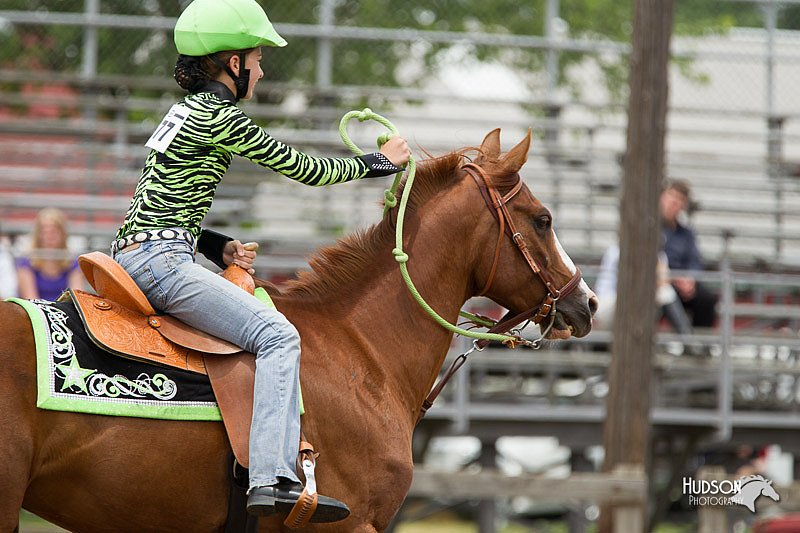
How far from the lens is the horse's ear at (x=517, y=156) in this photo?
465cm

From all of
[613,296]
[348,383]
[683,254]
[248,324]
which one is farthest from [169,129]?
[683,254]

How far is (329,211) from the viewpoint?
1255 cm

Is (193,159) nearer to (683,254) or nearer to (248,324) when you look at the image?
(248,324)

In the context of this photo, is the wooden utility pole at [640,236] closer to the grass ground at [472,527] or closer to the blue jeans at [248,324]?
the blue jeans at [248,324]

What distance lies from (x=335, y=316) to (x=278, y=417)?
0.65 m

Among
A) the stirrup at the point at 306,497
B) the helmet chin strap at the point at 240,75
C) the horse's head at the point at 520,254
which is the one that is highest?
the helmet chin strap at the point at 240,75

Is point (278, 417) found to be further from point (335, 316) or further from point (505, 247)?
point (505, 247)

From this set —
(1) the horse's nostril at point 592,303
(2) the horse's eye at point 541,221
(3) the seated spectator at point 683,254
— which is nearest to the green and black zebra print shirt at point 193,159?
(2) the horse's eye at point 541,221

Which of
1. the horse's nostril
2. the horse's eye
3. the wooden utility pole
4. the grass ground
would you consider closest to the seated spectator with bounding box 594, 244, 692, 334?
the wooden utility pole

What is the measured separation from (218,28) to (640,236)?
4.70 m

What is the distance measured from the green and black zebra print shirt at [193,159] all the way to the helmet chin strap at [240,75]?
0.39ft

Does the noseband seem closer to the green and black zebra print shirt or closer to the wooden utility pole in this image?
the green and black zebra print shirt

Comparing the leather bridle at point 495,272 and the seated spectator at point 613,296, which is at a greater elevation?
the leather bridle at point 495,272

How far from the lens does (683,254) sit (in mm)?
10641
